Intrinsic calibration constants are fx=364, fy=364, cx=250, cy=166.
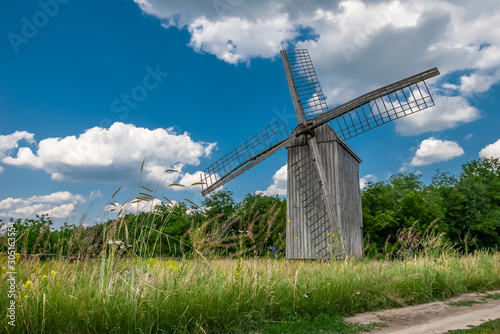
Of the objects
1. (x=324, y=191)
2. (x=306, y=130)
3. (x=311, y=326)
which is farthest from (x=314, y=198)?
(x=311, y=326)

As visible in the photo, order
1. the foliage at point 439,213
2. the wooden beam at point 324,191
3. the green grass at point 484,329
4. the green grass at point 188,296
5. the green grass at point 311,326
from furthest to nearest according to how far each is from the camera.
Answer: the foliage at point 439,213
the wooden beam at point 324,191
the green grass at point 484,329
the green grass at point 311,326
the green grass at point 188,296

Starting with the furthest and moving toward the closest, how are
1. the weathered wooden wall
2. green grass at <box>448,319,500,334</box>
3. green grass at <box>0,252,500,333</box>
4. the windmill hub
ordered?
the windmill hub
the weathered wooden wall
green grass at <box>448,319,500,334</box>
green grass at <box>0,252,500,333</box>

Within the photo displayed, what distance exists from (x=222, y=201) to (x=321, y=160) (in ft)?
35.5

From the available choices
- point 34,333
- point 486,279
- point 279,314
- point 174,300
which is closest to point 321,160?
point 486,279

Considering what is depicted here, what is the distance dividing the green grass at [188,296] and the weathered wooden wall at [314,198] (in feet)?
18.2

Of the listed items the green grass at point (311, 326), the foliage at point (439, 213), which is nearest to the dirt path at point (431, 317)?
the green grass at point (311, 326)

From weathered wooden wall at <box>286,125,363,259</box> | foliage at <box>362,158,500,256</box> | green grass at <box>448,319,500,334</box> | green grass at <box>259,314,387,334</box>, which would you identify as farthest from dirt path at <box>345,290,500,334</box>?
foliage at <box>362,158,500,256</box>

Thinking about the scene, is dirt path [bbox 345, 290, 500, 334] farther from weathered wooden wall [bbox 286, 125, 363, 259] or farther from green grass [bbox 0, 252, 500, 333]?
weathered wooden wall [bbox 286, 125, 363, 259]

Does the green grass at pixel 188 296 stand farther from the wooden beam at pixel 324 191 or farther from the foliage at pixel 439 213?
Answer: the foliage at pixel 439 213

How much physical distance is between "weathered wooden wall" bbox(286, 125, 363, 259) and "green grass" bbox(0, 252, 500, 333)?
5533mm

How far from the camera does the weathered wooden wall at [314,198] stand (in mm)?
12562

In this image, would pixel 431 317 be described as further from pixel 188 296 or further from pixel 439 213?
pixel 439 213

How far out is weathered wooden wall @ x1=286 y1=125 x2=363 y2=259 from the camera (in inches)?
495

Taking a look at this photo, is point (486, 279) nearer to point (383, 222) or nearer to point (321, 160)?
point (321, 160)
